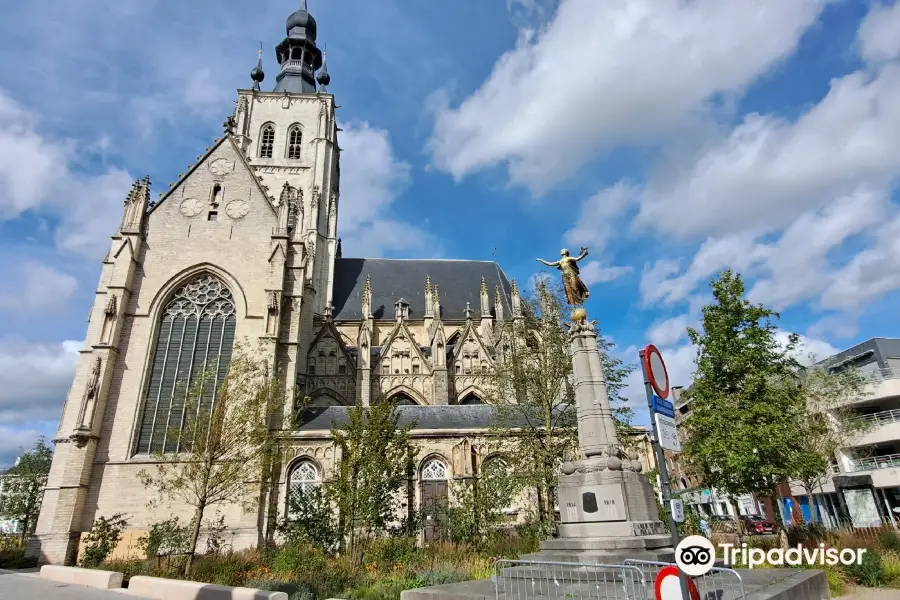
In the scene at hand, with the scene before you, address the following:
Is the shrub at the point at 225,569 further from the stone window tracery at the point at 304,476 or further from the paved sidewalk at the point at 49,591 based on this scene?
the stone window tracery at the point at 304,476

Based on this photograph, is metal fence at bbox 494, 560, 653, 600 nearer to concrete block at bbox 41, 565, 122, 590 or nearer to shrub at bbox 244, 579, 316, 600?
shrub at bbox 244, 579, 316, 600

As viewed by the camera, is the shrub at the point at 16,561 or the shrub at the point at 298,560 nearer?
the shrub at the point at 298,560

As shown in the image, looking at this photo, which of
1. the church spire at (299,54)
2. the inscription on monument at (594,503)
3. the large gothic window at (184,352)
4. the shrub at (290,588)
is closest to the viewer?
the inscription on monument at (594,503)

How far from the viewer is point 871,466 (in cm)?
2392

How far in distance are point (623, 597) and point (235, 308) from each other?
19190 mm

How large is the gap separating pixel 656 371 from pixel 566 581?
4122 mm

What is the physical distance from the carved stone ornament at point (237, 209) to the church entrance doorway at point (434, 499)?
1378 centimetres

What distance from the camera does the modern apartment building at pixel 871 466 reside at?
75.6 ft

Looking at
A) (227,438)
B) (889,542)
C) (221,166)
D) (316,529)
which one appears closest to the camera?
(889,542)

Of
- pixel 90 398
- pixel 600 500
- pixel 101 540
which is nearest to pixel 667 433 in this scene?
pixel 600 500

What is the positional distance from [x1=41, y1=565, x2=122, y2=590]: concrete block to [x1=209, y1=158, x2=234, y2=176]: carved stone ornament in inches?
662

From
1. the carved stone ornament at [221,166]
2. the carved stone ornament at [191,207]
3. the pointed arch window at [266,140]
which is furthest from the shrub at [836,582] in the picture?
the pointed arch window at [266,140]

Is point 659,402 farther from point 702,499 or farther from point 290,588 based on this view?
point 702,499

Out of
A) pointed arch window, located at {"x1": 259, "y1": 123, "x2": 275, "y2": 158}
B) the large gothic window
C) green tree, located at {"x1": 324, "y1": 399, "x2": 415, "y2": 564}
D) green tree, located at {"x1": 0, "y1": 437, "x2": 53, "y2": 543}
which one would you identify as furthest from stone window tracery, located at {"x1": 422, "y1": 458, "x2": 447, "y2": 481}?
pointed arch window, located at {"x1": 259, "y1": 123, "x2": 275, "y2": 158}
